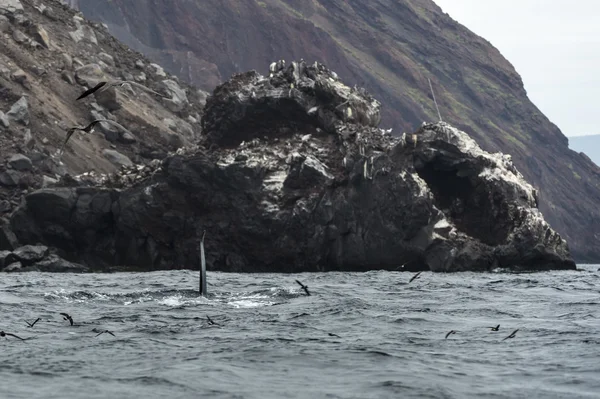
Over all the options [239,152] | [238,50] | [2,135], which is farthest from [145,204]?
[238,50]

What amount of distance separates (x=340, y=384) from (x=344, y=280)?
3092cm

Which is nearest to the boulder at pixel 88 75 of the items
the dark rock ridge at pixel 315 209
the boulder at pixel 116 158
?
the boulder at pixel 116 158

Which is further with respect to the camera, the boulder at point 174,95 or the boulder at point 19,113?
the boulder at point 174,95

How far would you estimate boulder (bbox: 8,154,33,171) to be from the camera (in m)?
71.6

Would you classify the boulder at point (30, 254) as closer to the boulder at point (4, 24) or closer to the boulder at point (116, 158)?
the boulder at point (116, 158)

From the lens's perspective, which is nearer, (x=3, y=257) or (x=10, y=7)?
(x=3, y=257)

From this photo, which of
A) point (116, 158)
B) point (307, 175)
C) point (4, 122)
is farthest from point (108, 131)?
point (307, 175)

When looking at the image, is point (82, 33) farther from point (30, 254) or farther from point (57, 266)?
point (57, 266)

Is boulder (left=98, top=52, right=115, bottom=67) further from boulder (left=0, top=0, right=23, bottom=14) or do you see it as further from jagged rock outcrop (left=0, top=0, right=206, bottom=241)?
boulder (left=0, top=0, right=23, bottom=14)

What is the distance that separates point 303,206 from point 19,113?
31502 mm

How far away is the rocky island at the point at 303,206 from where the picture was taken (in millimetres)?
61062

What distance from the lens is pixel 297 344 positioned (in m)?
22.5

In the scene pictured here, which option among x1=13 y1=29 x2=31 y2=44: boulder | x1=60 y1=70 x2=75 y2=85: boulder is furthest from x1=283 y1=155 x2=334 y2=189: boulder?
x1=13 y1=29 x2=31 y2=44: boulder

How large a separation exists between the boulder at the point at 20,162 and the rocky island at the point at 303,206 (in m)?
4.43
